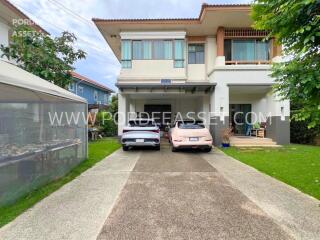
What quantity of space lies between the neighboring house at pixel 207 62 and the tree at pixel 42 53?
4.27m

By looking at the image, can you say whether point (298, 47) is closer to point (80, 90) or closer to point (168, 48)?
point (168, 48)

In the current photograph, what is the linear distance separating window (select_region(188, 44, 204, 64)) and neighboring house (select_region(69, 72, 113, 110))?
10.5 metres

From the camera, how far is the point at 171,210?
4469 millimetres

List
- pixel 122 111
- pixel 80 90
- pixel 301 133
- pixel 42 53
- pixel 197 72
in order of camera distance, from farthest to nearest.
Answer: pixel 80 90 < pixel 197 72 < pixel 301 133 < pixel 122 111 < pixel 42 53

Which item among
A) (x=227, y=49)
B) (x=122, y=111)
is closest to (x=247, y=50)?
(x=227, y=49)

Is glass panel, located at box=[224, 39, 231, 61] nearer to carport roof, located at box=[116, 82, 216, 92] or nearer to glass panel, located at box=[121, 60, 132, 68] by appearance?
carport roof, located at box=[116, 82, 216, 92]

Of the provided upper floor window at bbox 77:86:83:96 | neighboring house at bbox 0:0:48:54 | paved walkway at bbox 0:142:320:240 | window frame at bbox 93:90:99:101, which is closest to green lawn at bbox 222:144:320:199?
→ paved walkway at bbox 0:142:320:240

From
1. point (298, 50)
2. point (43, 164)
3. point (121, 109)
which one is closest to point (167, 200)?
point (43, 164)

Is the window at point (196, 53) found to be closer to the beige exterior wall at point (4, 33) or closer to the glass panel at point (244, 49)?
the glass panel at point (244, 49)

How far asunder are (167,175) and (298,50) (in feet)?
14.8

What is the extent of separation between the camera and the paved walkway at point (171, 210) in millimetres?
3605

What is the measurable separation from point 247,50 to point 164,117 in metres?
8.16

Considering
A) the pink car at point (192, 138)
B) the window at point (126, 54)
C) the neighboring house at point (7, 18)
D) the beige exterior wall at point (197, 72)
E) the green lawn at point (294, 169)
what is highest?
the neighboring house at point (7, 18)

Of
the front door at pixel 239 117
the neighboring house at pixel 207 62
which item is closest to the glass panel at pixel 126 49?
the neighboring house at pixel 207 62
